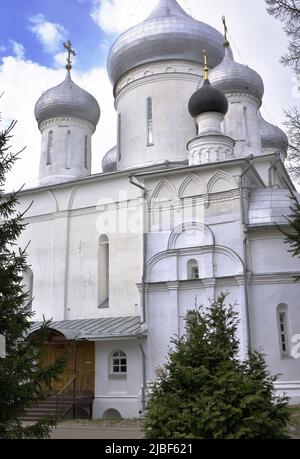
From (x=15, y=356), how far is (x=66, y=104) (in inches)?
586

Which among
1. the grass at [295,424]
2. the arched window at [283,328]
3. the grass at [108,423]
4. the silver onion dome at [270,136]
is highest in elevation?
the silver onion dome at [270,136]

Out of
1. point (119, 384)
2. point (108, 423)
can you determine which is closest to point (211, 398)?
point (108, 423)

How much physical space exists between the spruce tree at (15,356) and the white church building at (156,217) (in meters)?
4.67

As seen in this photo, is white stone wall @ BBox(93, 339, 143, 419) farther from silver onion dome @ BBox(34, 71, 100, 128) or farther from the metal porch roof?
silver onion dome @ BBox(34, 71, 100, 128)

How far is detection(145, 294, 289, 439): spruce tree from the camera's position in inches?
187

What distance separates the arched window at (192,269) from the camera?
1320 centimetres

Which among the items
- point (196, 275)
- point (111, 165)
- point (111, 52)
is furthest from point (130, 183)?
point (111, 165)

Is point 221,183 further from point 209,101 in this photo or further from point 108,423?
point 108,423

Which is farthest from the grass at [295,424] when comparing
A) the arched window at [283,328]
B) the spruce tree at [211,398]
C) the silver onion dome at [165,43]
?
the silver onion dome at [165,43]

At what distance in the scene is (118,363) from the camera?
1356 centimetres

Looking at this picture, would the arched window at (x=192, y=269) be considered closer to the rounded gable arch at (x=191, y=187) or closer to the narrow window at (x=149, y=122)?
the rounded gable arch at (x=191, y=187)

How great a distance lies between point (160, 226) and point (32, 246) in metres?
4.84

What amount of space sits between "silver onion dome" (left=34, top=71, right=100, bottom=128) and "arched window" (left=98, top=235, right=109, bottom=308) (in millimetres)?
6254

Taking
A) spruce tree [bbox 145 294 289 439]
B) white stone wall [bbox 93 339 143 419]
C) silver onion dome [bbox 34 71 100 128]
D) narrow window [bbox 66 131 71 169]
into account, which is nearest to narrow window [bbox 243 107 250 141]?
silver onion dome [bbox 34 71 100 128]
